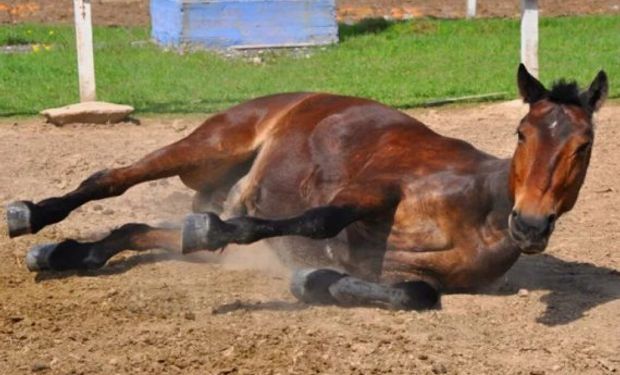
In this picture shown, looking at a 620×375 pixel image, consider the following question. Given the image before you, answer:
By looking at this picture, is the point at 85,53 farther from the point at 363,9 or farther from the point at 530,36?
the point at 363,9

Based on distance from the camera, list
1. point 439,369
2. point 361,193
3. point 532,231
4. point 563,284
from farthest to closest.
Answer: point 563,284 → point 361,193 → point 532,231 → point 439,369

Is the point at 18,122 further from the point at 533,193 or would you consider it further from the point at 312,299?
the point at 533,193

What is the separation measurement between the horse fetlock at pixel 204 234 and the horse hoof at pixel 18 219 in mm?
1226

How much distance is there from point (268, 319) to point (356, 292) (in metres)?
0.47

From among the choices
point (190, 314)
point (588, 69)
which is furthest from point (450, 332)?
point (588, 69)

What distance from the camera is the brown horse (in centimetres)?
584

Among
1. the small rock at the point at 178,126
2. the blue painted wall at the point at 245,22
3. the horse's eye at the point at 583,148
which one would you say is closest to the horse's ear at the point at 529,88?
the horse's eye at the point at 583,148

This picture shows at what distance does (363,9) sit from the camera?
2131 centimetres

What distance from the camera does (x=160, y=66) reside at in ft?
48.7

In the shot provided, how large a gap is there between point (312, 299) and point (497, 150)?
403 cm

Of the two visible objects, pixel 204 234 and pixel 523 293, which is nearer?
pixel 204 234

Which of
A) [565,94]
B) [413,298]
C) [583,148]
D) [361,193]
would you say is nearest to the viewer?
[583,148]

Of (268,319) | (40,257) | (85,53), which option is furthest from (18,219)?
(85,53)

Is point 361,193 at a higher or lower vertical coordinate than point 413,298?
higher
